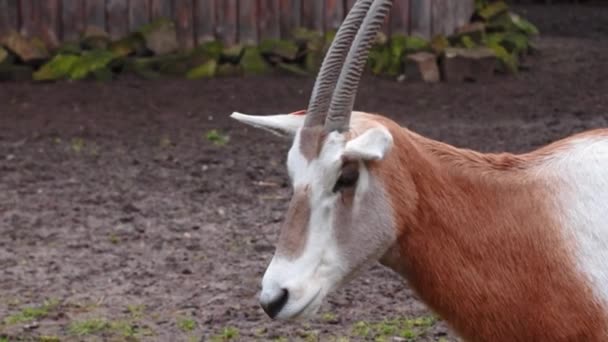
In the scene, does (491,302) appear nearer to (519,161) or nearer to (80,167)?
(519,161)

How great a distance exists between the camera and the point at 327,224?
4336mm

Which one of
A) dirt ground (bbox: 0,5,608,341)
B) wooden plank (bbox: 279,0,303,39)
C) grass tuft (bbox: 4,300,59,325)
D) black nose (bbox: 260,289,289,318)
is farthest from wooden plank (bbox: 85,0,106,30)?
black nose (bbox: 260,289,289,318)

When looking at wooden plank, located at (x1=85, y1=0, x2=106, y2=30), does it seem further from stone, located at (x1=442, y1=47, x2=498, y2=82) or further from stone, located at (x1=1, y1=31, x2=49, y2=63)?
stone, located at (x1=442, y1=47, x2=498, y2=82)

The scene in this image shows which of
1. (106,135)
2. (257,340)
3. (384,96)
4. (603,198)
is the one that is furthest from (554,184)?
(384,96)

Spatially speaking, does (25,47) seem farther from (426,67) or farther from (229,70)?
(426,67)

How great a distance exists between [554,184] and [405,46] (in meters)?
10.3

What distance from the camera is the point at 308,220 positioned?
4.32 m

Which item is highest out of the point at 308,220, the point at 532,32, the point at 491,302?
the point at 308,220

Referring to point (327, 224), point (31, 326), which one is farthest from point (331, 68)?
point (31, 326)

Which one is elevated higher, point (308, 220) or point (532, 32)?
point (308, 220)

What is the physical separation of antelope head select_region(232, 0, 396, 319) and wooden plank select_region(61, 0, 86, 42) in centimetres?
1067

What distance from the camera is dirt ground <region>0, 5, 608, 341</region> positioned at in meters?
6.86

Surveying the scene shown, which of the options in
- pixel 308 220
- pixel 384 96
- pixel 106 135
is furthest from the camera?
pixel 384 96

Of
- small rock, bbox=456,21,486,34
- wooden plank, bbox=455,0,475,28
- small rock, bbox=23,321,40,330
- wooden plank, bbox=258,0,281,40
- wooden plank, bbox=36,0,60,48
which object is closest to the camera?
small rock, bbox=23,321,40,330
